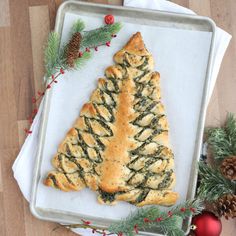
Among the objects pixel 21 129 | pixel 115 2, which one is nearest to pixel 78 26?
pixel 115 2

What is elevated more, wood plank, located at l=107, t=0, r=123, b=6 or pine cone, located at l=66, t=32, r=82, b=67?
wood plank, located at l=107, t=0, r=123, b=6

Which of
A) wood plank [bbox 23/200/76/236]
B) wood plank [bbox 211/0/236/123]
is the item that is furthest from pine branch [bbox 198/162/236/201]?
wood plank [bbox 23/200/76/236]

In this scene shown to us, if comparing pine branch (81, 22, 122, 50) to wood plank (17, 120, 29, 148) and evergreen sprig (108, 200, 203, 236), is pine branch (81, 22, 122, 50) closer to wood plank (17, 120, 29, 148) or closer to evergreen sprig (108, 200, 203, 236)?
wood plank (17, 120, 29, 148)

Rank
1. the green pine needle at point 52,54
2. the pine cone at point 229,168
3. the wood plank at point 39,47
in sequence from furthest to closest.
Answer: the wood plank at point 39,47
the green pine needle at point 52,54
the pine cone at point 229,168

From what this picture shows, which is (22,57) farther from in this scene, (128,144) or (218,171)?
(218,171)

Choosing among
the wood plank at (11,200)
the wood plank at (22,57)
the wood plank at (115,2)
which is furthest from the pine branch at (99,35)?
the wood plank at (11,200)

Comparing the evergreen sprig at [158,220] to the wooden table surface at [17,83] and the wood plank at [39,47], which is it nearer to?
the wooden table surface at [17,83]
